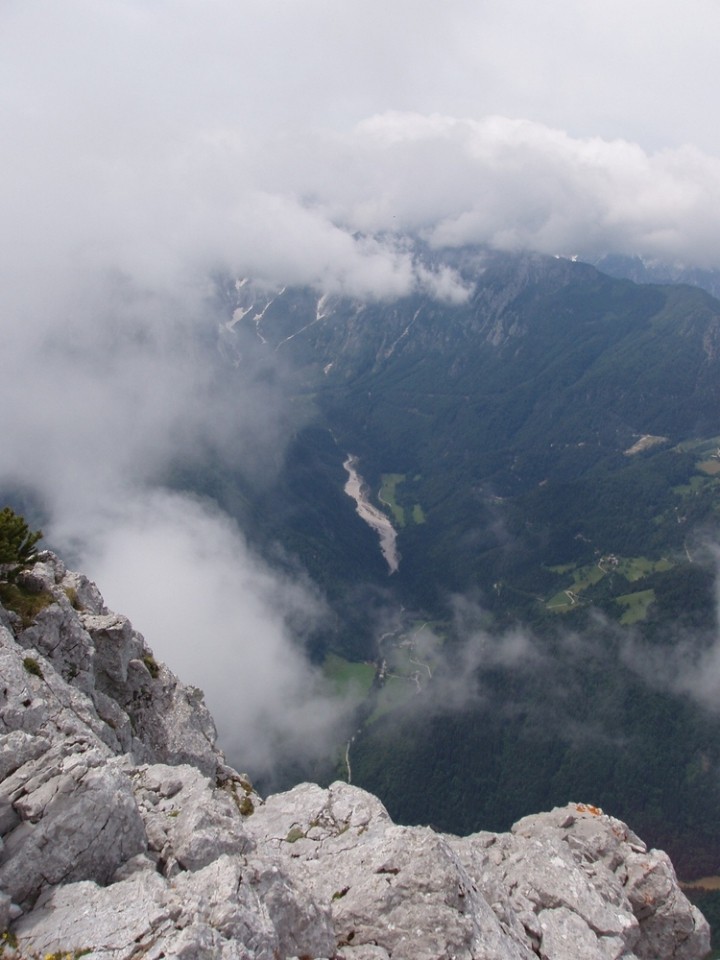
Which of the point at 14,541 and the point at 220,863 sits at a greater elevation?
the point at 14,541

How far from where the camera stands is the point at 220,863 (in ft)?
71.7

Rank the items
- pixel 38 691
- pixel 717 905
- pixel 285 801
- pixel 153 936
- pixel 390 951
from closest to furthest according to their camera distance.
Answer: pixel 153 936, pixel 390 951, pixel 38 691, pixel 285 801, pixel 717 905

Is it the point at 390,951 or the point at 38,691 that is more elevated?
the point at 390,951

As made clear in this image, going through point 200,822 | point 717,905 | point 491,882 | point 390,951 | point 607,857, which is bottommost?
point 200,822

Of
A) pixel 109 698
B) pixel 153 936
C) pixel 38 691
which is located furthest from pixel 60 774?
pixel 109 698

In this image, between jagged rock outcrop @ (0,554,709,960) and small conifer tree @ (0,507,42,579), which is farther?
small conifer tree @ (0,507,42,579)

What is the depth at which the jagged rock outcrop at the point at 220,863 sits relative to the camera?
19.9 m

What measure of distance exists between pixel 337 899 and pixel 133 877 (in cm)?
930

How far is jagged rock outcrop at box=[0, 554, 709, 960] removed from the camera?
65.2 ft

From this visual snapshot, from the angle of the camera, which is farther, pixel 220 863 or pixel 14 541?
pixel 14 541

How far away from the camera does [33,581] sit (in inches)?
1623

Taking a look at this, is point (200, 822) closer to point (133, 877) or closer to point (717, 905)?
point (133, 877)

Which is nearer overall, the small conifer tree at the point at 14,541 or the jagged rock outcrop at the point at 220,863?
the jagged rock outcrop at the point at 220,863

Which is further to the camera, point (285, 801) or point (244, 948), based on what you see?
point (285, 801)
